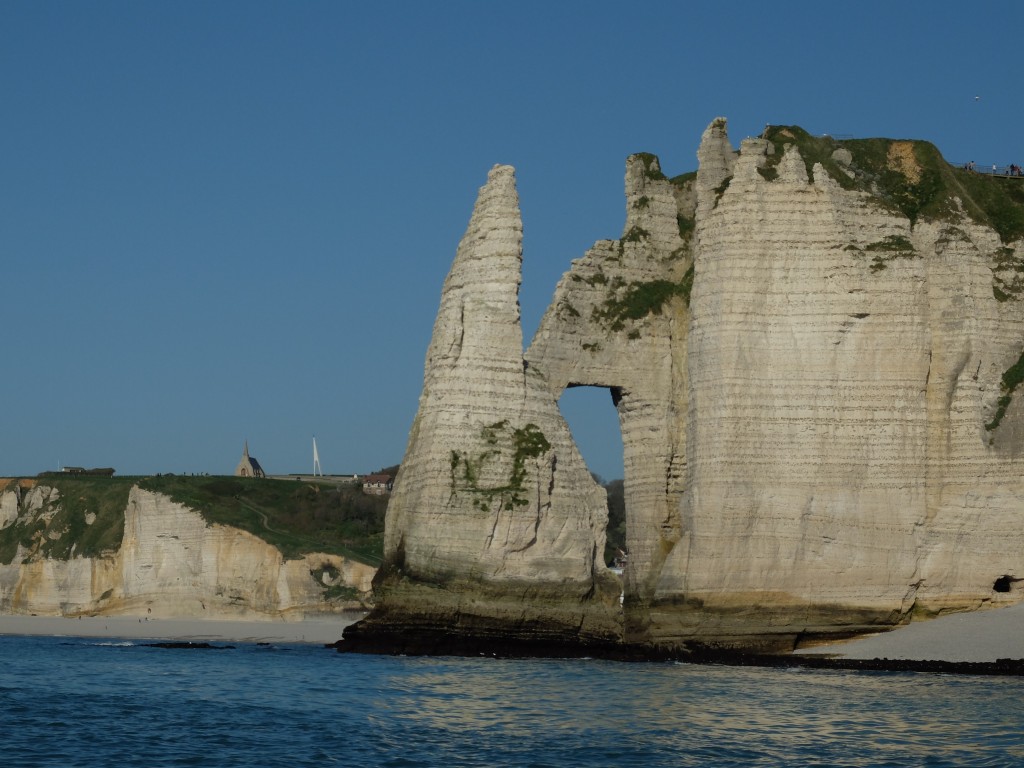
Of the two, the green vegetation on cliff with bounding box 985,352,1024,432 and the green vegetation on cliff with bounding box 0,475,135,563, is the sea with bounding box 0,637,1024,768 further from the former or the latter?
the green vegetation on cliff with bounding box 0,475,135,563

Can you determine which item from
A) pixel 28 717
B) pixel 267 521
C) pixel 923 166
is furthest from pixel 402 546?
pixel 267 521

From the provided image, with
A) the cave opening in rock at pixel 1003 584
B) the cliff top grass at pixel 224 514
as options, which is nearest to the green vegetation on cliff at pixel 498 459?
the cave opening in rock at pixel 1003 584

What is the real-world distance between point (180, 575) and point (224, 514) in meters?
3.12

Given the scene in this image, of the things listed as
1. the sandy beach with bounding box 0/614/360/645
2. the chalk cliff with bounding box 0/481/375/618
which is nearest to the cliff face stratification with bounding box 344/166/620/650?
the sandy beach with bounding box 0/614/360/645

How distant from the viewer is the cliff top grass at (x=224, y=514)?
240 ft

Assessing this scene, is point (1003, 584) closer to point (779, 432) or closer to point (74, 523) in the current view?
point (779, 432)

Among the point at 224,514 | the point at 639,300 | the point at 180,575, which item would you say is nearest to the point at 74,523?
the point at 180,575

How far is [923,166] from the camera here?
46.2m

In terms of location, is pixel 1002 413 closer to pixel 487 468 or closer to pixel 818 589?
pixel 818 589

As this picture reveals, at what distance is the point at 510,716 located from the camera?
3141cm

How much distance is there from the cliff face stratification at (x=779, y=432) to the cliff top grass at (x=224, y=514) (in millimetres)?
26307

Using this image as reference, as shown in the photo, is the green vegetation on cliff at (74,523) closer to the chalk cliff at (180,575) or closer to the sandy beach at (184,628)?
the chalk cliff at (180,575)

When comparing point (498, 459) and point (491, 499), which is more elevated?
point (498, 459)

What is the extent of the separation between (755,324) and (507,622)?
9648mm
